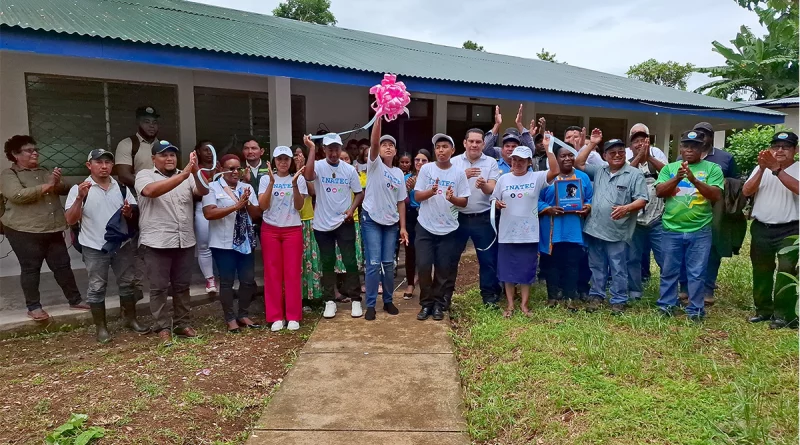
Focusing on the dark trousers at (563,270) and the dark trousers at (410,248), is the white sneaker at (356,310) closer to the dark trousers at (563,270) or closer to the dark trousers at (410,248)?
the dark trousers at (410,248)

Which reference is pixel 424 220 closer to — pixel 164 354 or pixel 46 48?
pixel 164 354

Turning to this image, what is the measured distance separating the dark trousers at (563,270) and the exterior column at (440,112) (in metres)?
5.77

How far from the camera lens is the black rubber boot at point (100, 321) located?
172 inches

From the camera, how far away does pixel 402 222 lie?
506cm

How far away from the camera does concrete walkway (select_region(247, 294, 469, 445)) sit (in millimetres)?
3016

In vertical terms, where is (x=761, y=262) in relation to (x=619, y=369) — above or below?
above

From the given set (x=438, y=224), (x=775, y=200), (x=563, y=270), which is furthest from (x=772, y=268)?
(x=438, y=224)

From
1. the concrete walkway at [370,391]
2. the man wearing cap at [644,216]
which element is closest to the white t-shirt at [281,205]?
the concrete walkway at [370,391]

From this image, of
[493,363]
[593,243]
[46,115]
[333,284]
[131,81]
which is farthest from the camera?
[131,81]

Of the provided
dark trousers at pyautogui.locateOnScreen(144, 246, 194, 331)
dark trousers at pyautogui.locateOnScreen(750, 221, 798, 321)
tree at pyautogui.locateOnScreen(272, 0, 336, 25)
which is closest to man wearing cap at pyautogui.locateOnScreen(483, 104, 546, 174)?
dark trousers at pyautogui.locateOnScreen(750, 221, 798, 321)

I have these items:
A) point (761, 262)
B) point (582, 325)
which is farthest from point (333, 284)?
point (761, 262)

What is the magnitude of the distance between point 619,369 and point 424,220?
210cm

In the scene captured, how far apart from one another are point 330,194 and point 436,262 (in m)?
1.18

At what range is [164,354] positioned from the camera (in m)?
4.14
